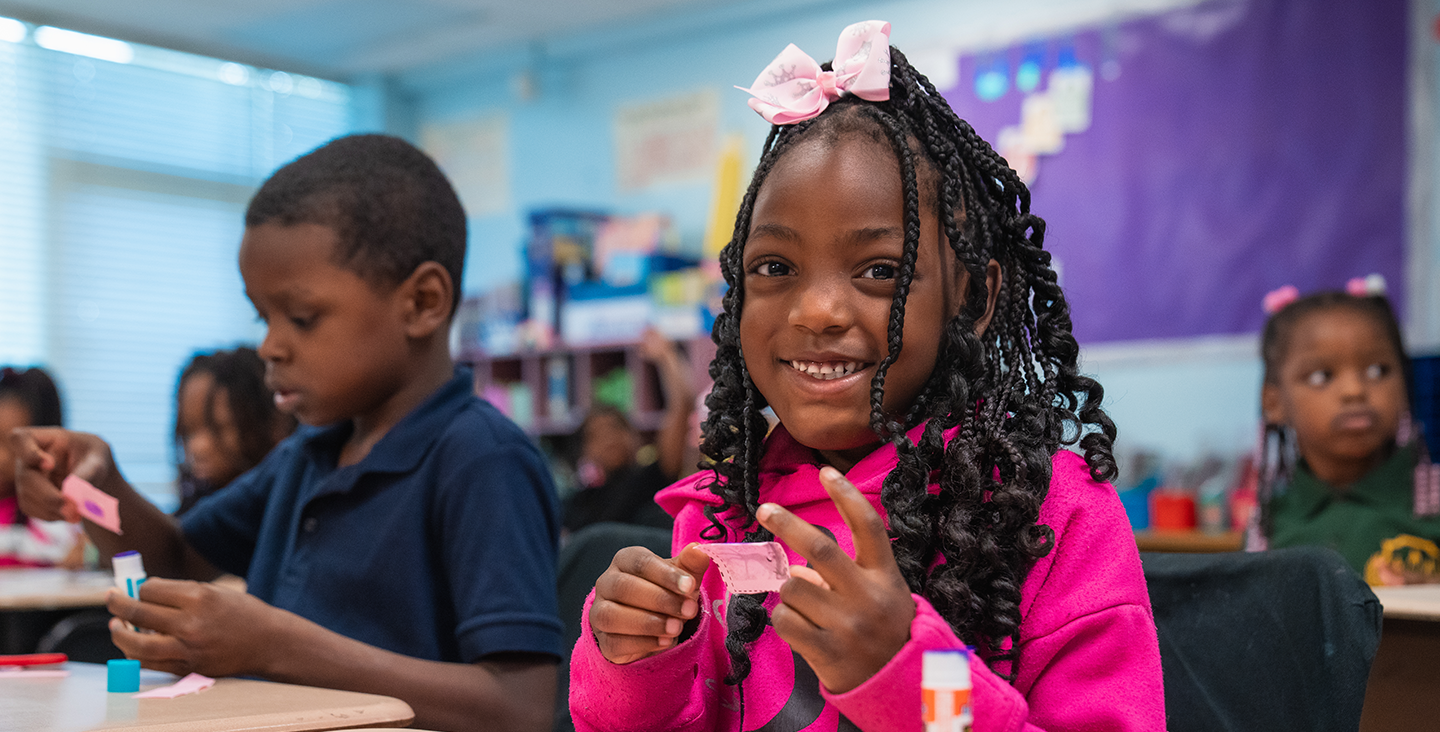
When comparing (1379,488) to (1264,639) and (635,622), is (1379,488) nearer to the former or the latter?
(1264,639)

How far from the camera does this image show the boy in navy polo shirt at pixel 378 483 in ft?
4.49

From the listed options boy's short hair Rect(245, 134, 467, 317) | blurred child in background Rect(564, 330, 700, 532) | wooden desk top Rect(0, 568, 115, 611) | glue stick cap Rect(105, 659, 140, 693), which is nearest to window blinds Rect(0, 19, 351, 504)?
blurred child in background Rect(564, 330, 700, 532)

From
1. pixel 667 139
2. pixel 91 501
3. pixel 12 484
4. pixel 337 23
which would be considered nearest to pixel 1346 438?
pixel 91 501

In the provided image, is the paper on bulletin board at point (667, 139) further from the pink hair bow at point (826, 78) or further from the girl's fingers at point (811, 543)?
the girl's fingers at point (811, 543)

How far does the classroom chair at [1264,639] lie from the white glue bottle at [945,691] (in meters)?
0.62

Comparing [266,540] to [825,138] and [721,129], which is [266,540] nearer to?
[825,138]

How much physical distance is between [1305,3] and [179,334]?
19.0 ft

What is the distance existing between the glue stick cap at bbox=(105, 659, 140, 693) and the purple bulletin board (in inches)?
126

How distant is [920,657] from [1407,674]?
4.17ft

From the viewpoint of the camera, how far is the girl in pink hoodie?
3.12 ft

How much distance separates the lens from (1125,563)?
0.96 meters

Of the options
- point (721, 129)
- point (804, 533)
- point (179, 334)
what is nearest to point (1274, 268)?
point (721, 129)

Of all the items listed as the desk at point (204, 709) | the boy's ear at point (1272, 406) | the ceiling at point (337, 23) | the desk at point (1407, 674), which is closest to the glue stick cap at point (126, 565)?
the desk at point (204, 709)

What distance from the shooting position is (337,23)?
21.7ft
